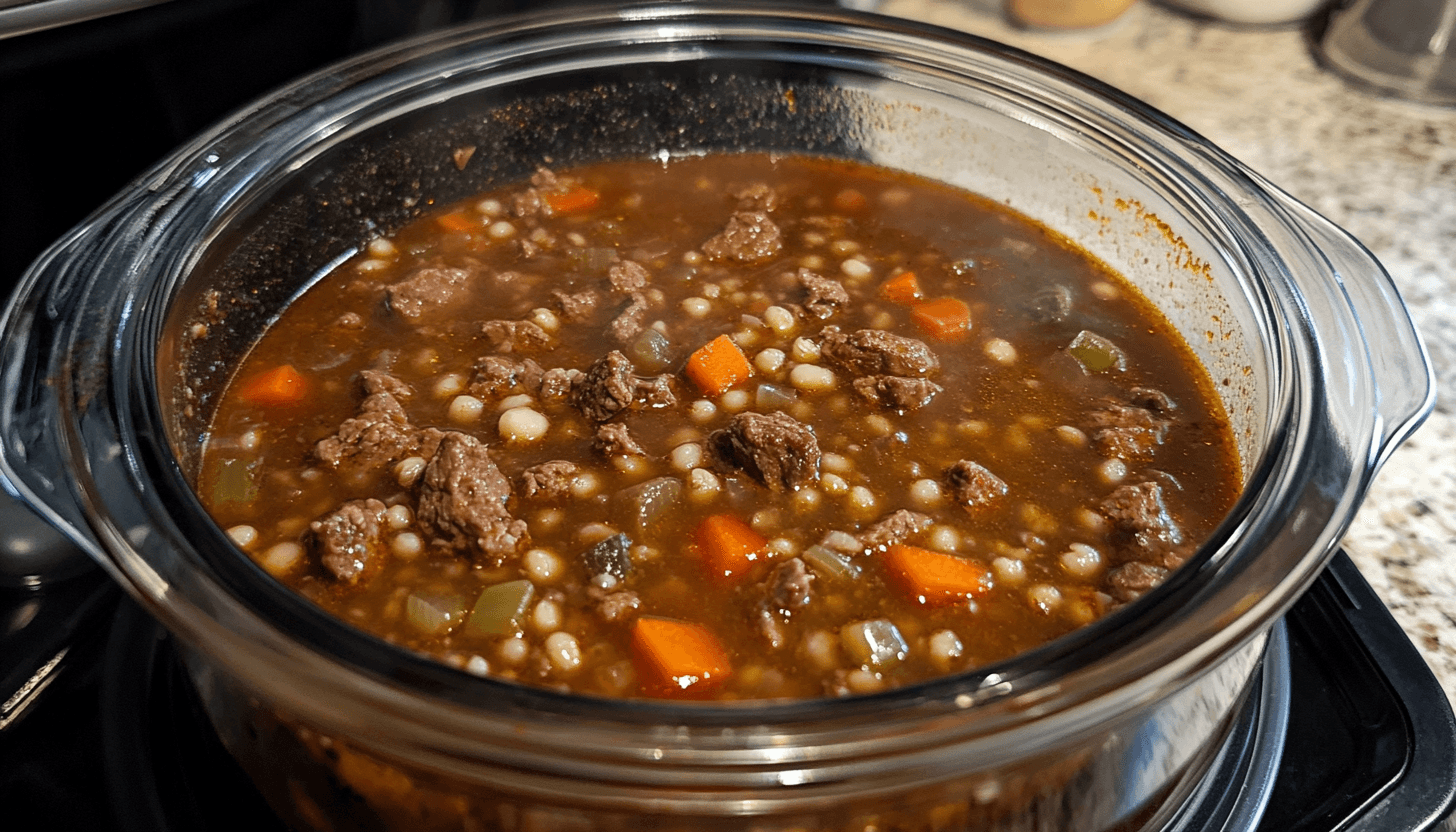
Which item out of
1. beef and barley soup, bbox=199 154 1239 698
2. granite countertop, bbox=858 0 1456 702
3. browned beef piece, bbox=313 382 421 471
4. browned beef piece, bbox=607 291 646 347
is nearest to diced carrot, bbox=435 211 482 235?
beef and barley soup, bbox=199 154 1239 698

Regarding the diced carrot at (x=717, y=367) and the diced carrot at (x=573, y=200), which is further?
the diced carrot at (x=573, y=200)

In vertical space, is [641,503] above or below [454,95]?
below

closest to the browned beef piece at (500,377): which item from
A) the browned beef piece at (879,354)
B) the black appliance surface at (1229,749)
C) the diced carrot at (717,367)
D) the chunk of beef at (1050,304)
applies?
the diced carrot at (717,367)

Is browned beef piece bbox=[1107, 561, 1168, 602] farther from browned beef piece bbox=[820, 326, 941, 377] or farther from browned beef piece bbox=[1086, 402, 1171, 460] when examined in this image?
browned beef piece bbox=[820, 326, 941, 377]

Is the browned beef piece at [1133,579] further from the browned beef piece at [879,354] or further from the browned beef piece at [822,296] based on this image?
the browned beef piece at [822,296]

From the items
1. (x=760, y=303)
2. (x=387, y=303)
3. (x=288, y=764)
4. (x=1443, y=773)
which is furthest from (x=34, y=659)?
(x=1443, y=773)

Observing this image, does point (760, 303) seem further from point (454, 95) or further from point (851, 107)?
point (454, 95)

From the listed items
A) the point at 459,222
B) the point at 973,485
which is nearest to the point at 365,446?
the point at 459,222

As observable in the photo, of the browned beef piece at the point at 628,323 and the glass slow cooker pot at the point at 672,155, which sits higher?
the glass slow cooker pot at the point at 672,155
